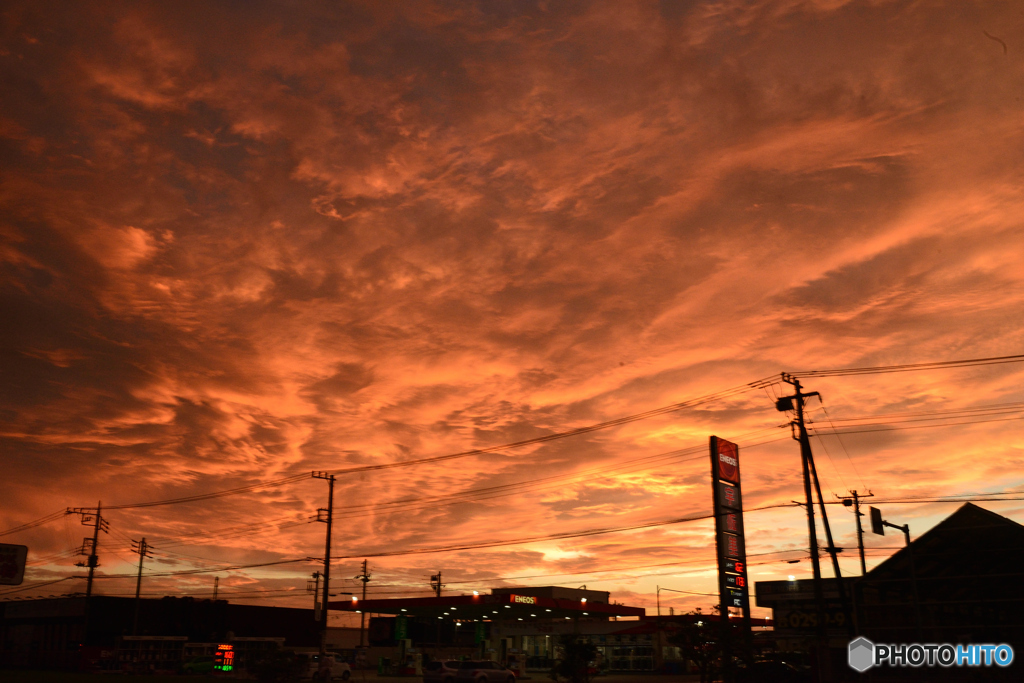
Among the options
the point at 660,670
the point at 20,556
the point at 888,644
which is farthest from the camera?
the point at 660,670

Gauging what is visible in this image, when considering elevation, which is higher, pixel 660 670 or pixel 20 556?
pixel 20 556

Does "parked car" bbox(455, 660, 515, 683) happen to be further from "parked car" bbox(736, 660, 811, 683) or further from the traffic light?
the traffic light

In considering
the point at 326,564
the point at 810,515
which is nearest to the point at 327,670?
the point at 326,564

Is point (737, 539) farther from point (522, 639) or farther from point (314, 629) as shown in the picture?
point (314, 629)

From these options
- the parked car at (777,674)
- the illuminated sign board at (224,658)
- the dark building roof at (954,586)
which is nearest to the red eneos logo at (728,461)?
the dark building roof at (954,586)

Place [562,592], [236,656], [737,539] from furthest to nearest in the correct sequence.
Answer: [562,592], [236,656], [737,539]

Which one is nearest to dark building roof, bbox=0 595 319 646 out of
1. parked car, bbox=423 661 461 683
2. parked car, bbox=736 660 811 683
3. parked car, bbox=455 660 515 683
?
parked car, bbox=423 661 461 683

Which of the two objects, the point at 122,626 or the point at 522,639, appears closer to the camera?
the point at 122,626

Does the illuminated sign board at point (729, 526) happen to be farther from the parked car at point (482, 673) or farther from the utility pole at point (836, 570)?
the parked car at point (482, 673)

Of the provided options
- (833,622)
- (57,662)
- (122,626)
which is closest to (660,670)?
(833,622)

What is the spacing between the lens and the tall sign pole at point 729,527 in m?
41.1

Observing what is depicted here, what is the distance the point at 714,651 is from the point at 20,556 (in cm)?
2719

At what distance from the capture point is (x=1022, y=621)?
32.8m

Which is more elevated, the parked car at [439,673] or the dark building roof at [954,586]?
the dark building roof at [954,586]
